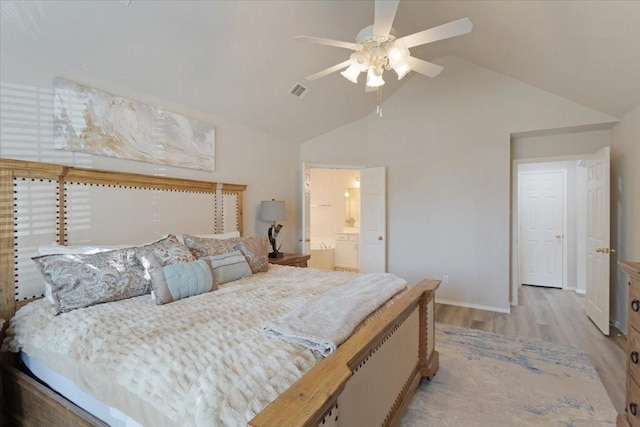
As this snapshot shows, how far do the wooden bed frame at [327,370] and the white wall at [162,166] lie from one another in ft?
0.40

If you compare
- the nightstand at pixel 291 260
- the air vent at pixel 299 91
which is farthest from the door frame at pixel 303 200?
the air vent at pixel 299 91

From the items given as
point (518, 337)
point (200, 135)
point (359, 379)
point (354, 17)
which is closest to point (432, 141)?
point (354, 17)

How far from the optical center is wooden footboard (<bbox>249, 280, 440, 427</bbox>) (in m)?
0.88

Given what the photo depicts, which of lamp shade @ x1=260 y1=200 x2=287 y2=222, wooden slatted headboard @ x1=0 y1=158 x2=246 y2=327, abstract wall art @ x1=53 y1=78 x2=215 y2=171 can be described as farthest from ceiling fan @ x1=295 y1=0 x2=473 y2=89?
lamp shade @ x1=260 y1=200 x2=287 y2=222

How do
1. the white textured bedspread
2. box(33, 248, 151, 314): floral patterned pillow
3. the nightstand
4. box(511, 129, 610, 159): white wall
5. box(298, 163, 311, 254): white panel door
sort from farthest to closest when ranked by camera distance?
box(298, 163, 311, 254): white panel door, box(511, 129, 610, 159): white wall, the nightstand, box(33, 248, 151, 314): floral patterned pillow, the white textured bedspread

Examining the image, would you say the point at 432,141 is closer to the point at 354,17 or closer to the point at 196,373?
the point at 354,17

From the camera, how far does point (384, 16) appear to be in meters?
1.92

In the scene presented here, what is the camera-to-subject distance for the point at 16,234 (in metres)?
2.03

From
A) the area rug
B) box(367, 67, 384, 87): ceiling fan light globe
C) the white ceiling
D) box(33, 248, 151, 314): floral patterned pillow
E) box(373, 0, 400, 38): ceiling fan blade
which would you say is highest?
the white ceiling

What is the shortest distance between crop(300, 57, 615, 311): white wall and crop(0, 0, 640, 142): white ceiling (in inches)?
12.5

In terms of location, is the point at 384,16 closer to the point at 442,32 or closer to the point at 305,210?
the point at 442,32

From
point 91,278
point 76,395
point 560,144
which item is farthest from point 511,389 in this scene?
point 560,144

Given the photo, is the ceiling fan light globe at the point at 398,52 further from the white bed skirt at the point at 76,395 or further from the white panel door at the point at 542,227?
the white panel door at the point at 542,227

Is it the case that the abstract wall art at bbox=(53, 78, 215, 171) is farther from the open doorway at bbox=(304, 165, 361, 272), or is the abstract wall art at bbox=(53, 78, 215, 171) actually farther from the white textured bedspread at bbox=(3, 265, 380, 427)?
the open doorway at bbox=(304, 165, 361, 272)
